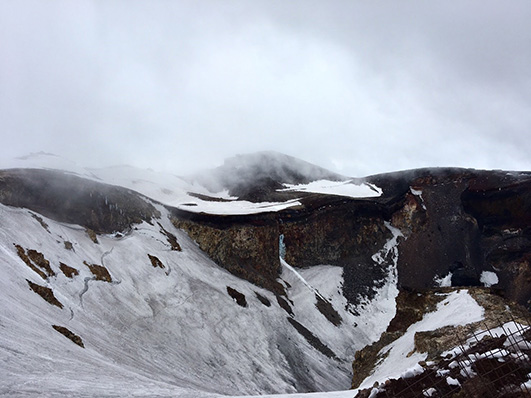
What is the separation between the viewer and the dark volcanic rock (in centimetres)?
4192

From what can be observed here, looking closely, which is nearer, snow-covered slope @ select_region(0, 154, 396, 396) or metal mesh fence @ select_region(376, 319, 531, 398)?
metal mesh fence @ select_region(376, 319, 531, 398)

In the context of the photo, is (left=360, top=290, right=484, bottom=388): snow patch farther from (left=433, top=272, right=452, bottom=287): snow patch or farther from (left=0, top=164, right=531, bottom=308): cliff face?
(left=433, top=272, right=452, bottom=287): snow patch

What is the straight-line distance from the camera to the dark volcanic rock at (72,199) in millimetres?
41919

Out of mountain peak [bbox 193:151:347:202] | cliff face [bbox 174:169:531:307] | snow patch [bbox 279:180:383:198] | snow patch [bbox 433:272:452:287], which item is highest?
mountain peak [bbox 193:151:347:202]

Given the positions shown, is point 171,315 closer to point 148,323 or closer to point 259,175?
point 148,323

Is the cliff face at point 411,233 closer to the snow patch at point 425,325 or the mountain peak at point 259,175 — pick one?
the mountain peak at point 259,175

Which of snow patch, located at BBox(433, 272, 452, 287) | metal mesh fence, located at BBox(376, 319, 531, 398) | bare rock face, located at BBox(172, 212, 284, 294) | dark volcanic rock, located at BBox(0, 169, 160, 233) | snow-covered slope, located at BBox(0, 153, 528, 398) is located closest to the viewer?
metal mesh fence, located at BBox(376, 319, 531, 398)

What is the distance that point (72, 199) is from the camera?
4831cm

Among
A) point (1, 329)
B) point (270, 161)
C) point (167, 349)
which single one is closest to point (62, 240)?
point (167, 349)

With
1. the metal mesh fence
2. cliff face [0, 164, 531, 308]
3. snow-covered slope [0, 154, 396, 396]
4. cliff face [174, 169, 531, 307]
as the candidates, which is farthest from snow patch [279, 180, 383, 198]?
the metal mesh fence

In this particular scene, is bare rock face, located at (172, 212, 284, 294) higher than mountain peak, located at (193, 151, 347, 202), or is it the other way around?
mountain peak, located at (193, 151, 347, 202)

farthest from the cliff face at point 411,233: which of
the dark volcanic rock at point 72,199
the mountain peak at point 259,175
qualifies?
the mountain peak at point 259,175

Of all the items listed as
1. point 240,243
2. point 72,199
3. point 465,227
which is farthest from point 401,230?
point 72,199

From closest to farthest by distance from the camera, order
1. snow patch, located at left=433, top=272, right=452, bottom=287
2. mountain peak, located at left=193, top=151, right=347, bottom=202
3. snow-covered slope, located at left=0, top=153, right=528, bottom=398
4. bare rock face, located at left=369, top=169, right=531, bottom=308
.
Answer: snow-covered slope, located at left=0, top=153, right=528, bottom=398, snow patch, located at left=433, top=272, right=452, bottom=287, bare rock face, located at left=369, top=169, right=531, bottom=308, mountain peak, located at left=193, top=151, right=347, bottom=202
